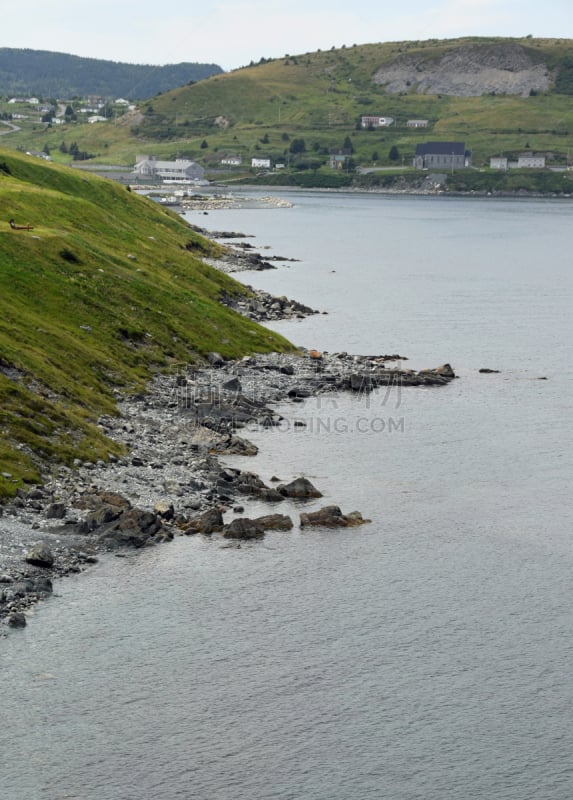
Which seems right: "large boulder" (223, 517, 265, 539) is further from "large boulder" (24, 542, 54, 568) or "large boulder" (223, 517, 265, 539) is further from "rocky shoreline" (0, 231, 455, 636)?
"large boulder" (24, 542, 54, 568)

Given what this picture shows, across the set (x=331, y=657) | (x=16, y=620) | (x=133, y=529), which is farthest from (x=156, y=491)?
(x=331, y=657)

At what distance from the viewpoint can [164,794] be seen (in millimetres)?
44844

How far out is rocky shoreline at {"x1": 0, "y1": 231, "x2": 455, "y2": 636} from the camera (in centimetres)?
6425

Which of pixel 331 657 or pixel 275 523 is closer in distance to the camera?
pixel 331 657

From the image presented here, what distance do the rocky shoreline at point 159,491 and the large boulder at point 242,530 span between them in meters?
0.06

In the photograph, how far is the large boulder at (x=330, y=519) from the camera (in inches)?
2901

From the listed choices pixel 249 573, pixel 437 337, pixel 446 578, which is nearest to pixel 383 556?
pixel 446 578

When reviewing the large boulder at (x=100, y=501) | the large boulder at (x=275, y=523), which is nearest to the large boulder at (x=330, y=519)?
the large boulder at (x=275, y=523)

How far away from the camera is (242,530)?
70.6 meters

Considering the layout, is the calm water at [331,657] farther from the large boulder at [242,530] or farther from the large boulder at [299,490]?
the large boulder at [299,490]

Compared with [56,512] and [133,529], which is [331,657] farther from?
[56,512]

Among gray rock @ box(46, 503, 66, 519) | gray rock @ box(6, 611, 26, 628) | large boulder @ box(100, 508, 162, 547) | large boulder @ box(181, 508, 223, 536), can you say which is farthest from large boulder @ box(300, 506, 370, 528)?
gray rock @ box(6, 611, 26, 628)

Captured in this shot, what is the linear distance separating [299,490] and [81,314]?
39.5 meters

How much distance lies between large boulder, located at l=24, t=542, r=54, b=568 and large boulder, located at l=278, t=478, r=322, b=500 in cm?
2027
